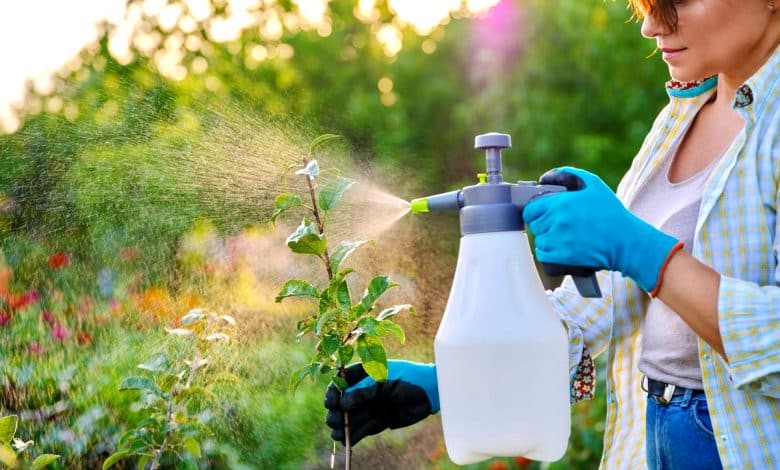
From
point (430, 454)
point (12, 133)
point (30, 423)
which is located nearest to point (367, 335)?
point (30, 423)

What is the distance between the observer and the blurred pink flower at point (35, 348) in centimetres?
256

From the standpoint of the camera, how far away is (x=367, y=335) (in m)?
1.65

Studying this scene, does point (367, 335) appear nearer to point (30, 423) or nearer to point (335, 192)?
point (335, 192)

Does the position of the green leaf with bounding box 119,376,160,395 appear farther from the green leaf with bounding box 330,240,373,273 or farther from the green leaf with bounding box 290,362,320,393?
the green leaf with bounding box 330,240,373,273

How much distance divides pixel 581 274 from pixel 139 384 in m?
0.89

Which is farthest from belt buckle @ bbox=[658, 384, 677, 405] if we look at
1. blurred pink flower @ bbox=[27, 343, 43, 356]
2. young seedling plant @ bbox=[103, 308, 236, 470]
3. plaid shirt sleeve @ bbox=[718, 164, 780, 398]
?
blurred pink flower @ bbox=[27, 343, 43, 356]

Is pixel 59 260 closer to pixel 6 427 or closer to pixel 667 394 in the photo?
pixel 6 427

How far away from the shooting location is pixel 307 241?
1.58 m

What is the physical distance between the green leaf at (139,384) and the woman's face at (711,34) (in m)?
1.15

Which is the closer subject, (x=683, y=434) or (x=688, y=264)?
(x=688, y=264)

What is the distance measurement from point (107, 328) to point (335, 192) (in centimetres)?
140

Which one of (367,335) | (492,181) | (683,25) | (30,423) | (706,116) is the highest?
(683,25)

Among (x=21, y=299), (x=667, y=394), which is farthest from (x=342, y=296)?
(x=21, y=299)

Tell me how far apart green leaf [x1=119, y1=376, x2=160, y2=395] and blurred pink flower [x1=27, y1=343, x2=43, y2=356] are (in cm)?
83
